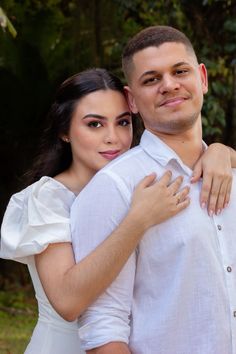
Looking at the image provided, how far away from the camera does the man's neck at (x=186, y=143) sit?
2418 millimetres

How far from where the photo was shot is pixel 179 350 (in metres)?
2.19

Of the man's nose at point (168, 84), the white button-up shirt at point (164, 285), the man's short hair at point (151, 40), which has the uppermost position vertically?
the man's short hair at point (151, 40)

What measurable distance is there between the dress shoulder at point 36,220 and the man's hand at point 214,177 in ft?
1.57

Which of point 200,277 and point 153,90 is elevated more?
point 153,90

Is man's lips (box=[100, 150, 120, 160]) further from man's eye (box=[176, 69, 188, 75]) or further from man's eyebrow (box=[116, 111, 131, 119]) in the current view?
man's eye (box=[176, 69, 188, 75])

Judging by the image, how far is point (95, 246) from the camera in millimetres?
2229

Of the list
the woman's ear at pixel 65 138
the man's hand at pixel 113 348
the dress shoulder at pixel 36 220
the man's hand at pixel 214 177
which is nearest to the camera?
the man's hand at pixel 113 348

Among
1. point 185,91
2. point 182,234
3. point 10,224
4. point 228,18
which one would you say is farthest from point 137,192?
point 228,18

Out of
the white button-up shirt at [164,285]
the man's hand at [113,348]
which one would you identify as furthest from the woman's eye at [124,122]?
the man's hand at [113,348]

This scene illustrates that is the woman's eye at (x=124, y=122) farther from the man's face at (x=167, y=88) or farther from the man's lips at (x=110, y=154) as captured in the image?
the man's face at (x=167, y=88)

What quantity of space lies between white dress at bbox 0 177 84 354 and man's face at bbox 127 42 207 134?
0.50m

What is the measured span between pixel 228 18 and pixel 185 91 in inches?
204

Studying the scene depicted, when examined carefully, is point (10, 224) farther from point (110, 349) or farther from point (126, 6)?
point (126, 6)

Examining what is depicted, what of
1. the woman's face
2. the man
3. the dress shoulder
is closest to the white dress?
the dress shoulder
